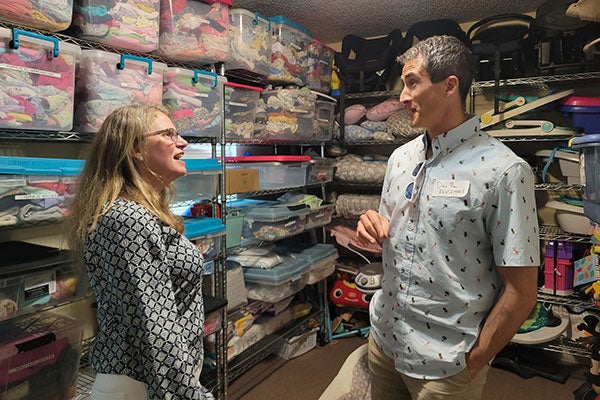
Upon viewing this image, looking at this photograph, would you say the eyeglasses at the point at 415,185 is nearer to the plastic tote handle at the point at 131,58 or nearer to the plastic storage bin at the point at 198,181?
the plastic storage bin at the point at 198,181

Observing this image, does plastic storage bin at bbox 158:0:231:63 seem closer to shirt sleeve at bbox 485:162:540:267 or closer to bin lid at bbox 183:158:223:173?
bin lid at bbox 183:158:223:173

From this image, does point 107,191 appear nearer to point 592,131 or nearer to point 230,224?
point 230,224

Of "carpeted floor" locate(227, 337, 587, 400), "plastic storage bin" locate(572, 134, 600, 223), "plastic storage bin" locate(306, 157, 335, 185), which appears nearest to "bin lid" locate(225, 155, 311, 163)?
"plastic storage bin" locate(306, 157, 335, 185)

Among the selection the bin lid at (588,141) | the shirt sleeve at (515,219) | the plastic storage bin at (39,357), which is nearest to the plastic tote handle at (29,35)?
the plastic storage bin at (39,357)

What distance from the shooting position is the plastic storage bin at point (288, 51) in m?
2.70

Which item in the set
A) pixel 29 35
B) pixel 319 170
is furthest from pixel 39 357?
pixel 319 170

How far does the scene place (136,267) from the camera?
1131 mm

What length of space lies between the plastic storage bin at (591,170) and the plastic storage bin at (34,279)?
1971 mm

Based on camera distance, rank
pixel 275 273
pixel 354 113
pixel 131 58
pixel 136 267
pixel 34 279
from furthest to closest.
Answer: pixel 354 113 < pixel 275 273 < pixel 131 58 < pixel 34 279 < pixel 136 267

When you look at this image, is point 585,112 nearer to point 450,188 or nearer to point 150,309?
point 450,188

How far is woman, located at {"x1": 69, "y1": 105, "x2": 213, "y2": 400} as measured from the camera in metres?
1.14

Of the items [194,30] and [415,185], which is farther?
[194,30]

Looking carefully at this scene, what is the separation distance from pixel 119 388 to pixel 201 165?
3.66 ft

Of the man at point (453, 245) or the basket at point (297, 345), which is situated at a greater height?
the man at point (453, 245)
